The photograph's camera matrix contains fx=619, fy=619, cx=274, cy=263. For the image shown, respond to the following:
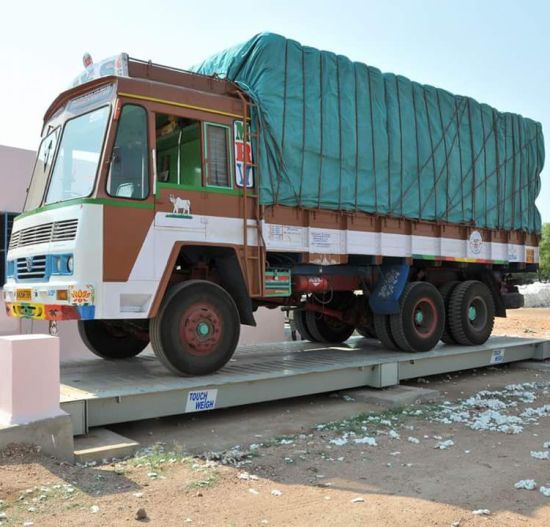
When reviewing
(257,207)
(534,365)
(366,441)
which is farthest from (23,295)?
(534,365)

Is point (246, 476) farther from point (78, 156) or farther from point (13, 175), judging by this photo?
point (13, 175)

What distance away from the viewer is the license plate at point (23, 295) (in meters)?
6.59

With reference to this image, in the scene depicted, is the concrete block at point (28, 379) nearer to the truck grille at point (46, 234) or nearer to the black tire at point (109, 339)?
the truck grille at point (46, 234)

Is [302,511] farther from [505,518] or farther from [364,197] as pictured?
[364,197]

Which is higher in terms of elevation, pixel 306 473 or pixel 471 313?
pixel 471 313

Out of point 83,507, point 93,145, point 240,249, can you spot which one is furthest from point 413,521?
point 93,145

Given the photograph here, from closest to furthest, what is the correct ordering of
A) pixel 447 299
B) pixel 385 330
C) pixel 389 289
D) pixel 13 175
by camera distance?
1. pixel 389 289
2. pixel 385 330
3. pixel 447 299
4. pixel 13 175

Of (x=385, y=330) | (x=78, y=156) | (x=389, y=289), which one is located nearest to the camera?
(x=78, y=156)

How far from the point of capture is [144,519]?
13.3 feet

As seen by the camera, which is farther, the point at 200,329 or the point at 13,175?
the point at 13,175

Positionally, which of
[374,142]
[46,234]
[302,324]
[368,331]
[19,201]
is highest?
[374,142]

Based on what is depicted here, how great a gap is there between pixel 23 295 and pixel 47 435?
7.57 ft

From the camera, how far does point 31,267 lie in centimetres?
669

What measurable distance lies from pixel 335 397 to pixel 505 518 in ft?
13.7
